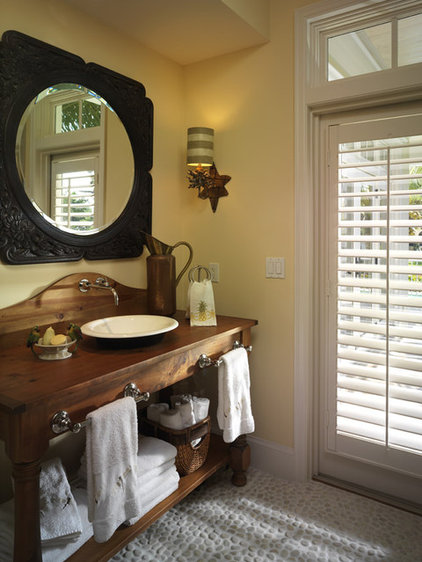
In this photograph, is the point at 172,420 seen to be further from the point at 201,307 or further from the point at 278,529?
the point at 278,529

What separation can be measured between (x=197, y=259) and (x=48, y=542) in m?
1.59

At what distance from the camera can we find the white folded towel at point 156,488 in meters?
1.67

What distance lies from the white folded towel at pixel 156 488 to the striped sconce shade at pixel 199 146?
1.51m

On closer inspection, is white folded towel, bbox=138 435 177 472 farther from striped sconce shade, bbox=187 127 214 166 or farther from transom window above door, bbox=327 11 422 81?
transom window above door, bbox=327 11 422 81

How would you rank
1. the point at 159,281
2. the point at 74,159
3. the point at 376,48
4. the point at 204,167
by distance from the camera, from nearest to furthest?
the point at 74,159, the point at 376,48, the point at 159,281, the point at 204,167

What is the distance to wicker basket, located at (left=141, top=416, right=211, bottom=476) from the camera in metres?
1.94

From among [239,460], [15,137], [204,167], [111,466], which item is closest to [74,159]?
[15,137]

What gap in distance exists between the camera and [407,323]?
1987 mm

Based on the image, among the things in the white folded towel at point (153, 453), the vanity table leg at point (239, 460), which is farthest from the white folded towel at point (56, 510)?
the vanity table leg at point (239, 460)

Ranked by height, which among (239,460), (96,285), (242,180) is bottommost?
→ (239,460)

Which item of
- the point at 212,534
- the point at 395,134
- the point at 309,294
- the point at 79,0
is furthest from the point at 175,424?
the point at 79,0

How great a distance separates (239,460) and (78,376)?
117 cm

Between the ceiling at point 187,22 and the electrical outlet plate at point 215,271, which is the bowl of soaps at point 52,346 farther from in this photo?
the ceiling at point 187,22

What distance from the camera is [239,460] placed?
2.18 metres
